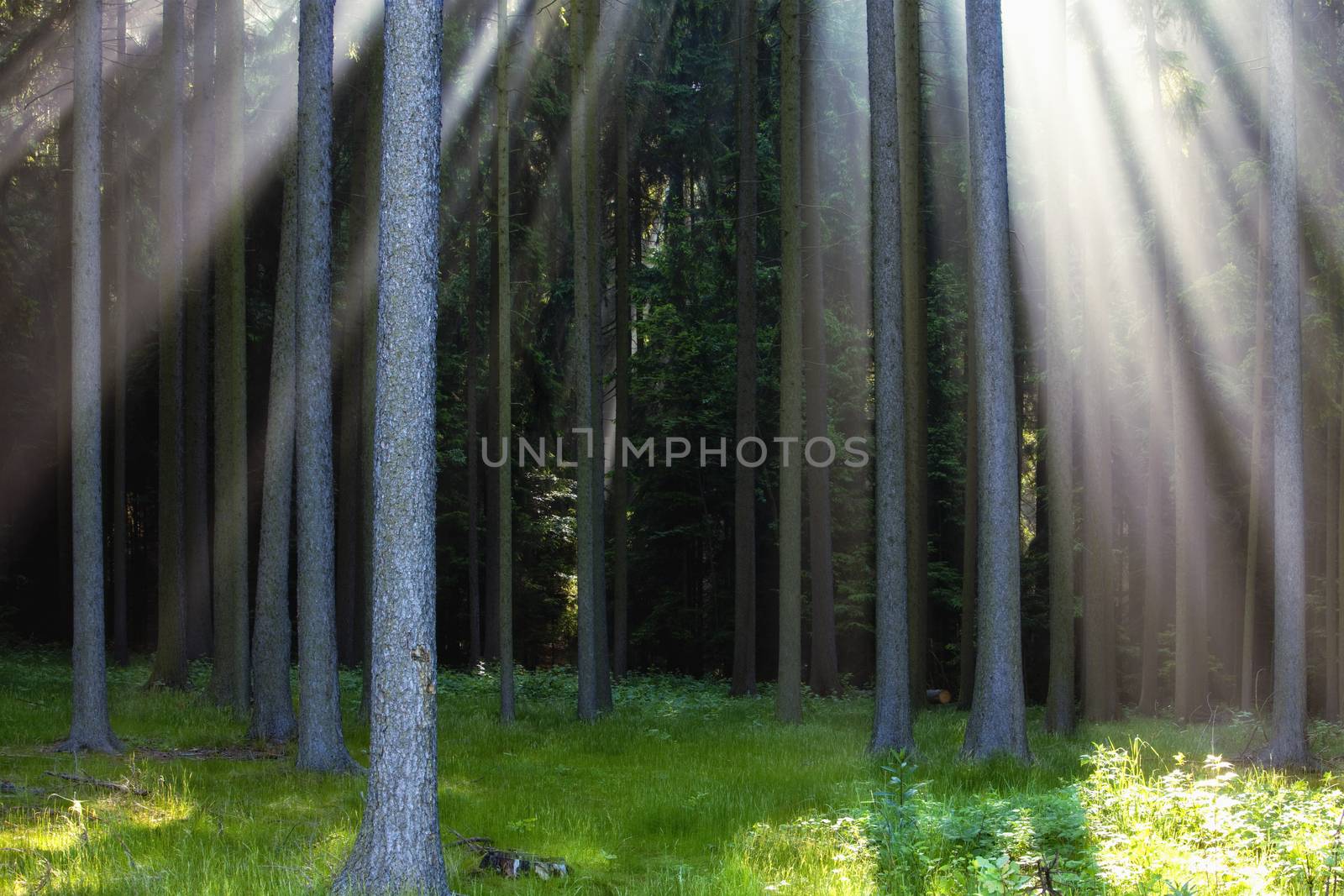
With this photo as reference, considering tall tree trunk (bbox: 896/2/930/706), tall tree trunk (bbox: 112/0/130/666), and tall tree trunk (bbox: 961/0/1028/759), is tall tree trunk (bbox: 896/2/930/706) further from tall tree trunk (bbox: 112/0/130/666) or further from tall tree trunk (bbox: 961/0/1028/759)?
tall tree trunk (bbox: 112/0/130/666)

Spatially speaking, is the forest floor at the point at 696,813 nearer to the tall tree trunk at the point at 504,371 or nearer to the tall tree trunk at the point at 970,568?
the tall tree trunk at the point at 504,371

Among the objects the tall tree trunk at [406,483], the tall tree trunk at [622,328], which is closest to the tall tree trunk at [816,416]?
the tall tree trunk at [622,328]

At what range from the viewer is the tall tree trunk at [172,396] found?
50.4 feet

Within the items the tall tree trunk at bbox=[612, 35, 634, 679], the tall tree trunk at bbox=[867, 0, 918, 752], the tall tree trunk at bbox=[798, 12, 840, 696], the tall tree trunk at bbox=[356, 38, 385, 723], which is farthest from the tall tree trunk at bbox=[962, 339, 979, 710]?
the tall tree trunk at bbox=[356, 38, 385, 723]

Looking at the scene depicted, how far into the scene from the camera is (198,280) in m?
17.5

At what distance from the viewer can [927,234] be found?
22.5 metres

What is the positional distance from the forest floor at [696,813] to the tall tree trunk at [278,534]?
541mm

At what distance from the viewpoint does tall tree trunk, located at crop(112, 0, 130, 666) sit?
60.0 feet

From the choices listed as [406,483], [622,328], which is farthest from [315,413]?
[622,328]

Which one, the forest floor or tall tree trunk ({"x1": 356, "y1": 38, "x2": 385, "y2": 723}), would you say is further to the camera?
tall tree trunk ({"x1": 356, "y1": 38, "x2": 385, "y2": 723})

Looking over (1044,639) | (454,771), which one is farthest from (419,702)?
(1044,639)

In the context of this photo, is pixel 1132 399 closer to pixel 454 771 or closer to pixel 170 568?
pixel 454 771

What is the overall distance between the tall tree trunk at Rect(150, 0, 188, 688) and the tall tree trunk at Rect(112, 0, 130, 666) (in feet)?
9.90

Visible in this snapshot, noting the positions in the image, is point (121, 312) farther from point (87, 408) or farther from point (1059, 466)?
point (1059, 466)
